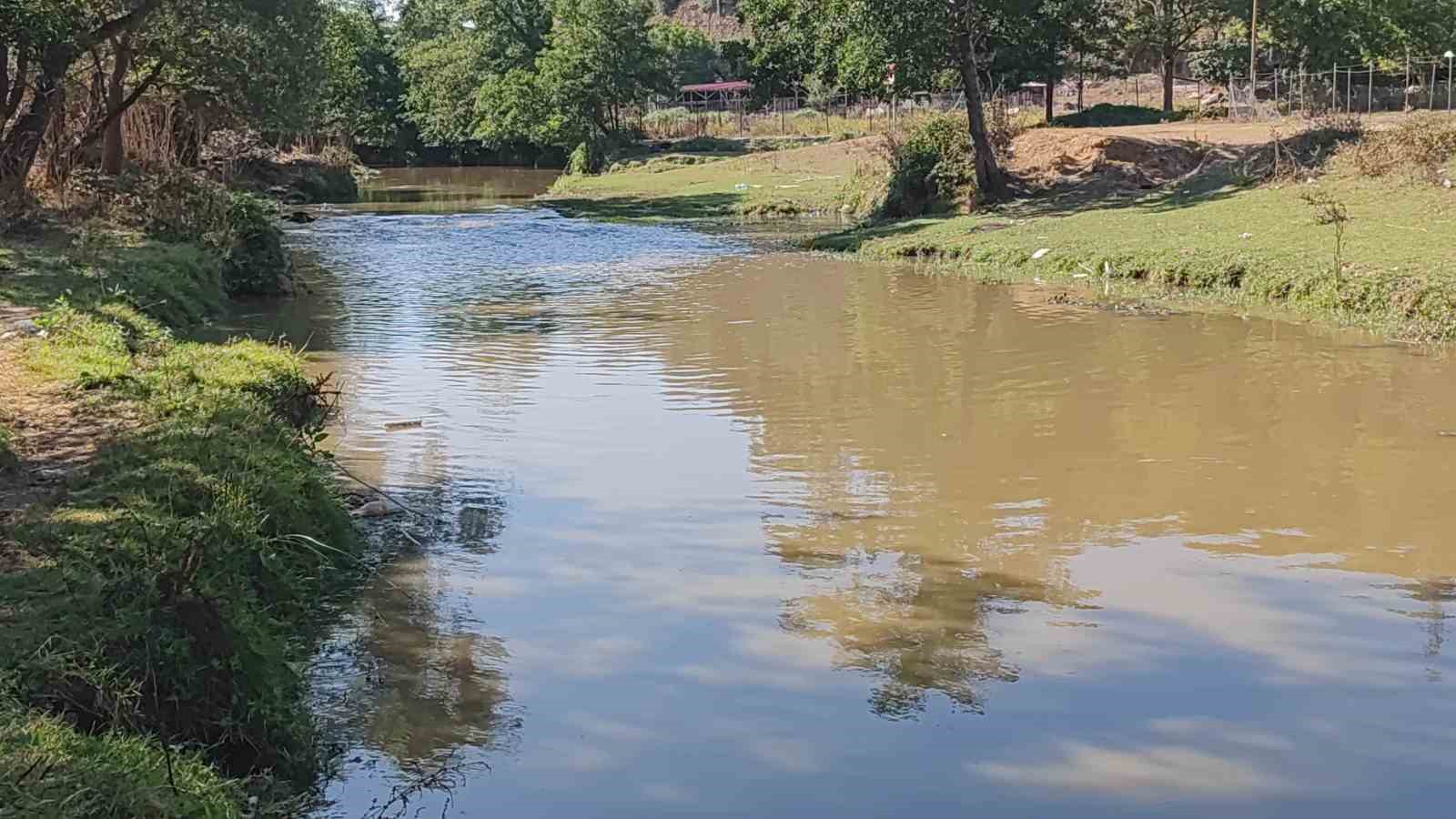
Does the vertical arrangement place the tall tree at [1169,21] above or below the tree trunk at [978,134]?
above

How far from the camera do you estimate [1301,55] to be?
50781 mm

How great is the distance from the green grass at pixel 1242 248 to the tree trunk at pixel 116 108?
12.9 meters

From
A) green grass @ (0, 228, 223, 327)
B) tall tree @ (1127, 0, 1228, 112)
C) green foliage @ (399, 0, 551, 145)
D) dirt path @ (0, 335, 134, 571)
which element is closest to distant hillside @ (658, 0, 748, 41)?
green foliage @ (399, 0, 551, 145)

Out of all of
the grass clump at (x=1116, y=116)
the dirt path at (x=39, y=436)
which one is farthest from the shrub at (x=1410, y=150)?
the grass clump at (x=1116, y=116)

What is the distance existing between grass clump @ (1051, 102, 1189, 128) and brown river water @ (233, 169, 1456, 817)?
33.1 metres

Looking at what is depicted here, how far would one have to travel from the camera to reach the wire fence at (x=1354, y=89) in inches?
1570

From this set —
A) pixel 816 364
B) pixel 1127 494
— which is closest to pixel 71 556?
pixel 1127 494

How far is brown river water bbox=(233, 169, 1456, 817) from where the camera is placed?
218 inches

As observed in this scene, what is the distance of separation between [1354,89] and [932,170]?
25725mm

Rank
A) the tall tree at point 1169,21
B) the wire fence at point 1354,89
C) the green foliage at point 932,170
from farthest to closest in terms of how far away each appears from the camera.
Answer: the tall tree at point 1169,21
the wire fence at point 1354,89
the green foliage at point 932,170

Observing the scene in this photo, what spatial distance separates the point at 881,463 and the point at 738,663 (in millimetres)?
4020

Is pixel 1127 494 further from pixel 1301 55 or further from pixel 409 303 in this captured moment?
pixel 1301 55

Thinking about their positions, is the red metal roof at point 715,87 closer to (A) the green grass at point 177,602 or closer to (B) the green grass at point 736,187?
(B) the green grass at point 736,187

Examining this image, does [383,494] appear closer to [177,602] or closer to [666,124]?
[177,602]
